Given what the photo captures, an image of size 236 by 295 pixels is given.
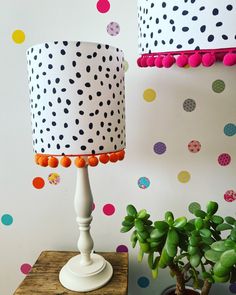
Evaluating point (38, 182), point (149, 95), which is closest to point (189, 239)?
point (149, 95)

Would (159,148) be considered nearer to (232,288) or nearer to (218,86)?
(218,86)

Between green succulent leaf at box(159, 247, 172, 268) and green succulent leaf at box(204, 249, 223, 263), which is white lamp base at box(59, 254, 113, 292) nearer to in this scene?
green succulent leaf at box(159, 247, 172, 268)

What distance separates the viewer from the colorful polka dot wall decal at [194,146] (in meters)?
0.93

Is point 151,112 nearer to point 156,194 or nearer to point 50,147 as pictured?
point 156,194

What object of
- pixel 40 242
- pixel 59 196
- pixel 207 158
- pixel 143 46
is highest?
pixel 143 46

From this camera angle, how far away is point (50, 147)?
641 millimetres

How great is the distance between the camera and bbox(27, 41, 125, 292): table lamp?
60 centimetres

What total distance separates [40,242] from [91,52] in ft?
2.42

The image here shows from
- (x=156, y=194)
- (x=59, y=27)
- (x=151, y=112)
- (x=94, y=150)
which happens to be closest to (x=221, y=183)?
(x=156, y=194)

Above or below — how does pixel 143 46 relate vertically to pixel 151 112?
above

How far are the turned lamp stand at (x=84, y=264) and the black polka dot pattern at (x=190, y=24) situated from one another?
0.42 metres

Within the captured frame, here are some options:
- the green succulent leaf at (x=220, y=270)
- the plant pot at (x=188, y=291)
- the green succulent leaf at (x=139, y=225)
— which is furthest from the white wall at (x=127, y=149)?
the green succulent leaf at (x=220, y=270)

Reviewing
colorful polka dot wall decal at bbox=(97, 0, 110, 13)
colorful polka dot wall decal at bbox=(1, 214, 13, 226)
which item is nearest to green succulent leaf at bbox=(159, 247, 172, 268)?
colorful polka dot wall decal at bbox=(1, 214, 13, 226)

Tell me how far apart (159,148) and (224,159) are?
8.5 inches
